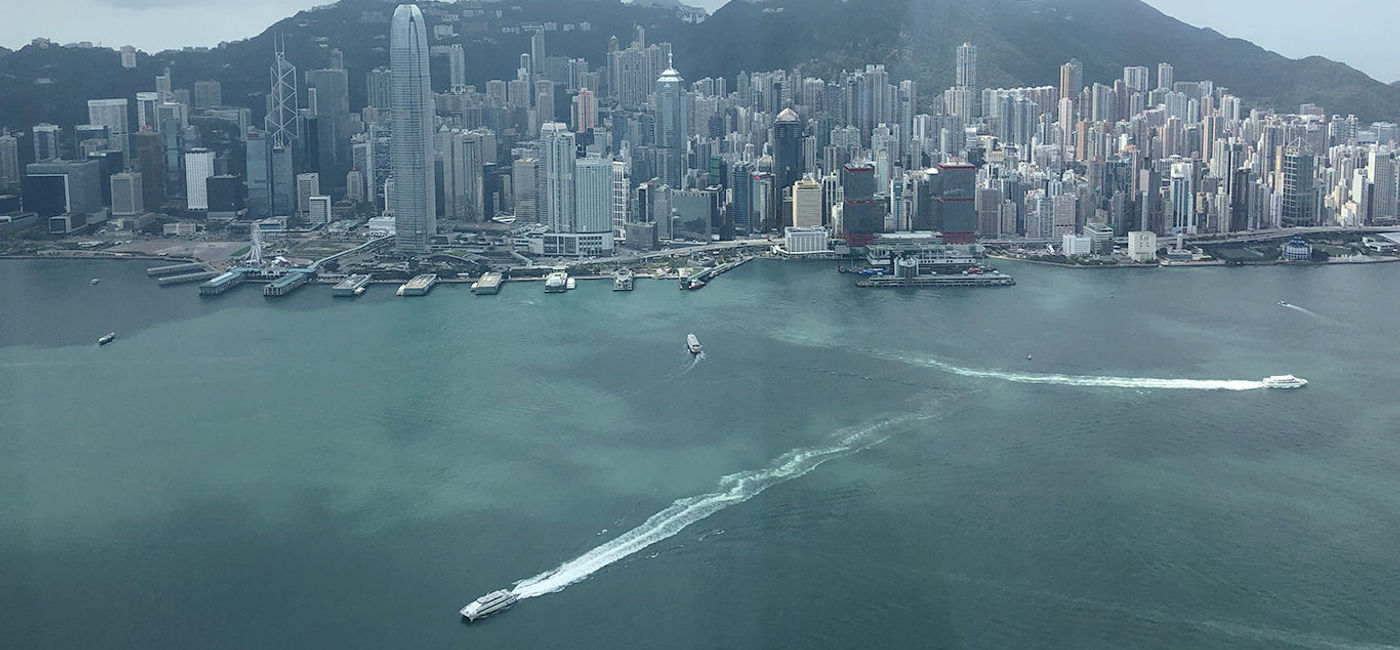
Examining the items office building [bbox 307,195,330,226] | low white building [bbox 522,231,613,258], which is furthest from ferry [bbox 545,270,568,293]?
office building [bbox 307,195,330,226]

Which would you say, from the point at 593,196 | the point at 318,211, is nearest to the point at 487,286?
the point at 593,196

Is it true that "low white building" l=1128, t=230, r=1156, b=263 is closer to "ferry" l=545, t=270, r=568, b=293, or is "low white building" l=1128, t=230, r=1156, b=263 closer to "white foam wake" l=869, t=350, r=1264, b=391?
"white foam wake" l=869, t=350, r=1264, b=391

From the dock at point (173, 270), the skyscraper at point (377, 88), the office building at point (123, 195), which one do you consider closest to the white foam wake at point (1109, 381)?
the dock at point (173, 270)

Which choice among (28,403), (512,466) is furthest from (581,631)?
(28,403)

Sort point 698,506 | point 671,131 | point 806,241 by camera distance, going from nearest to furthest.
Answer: point 698,506
point 806,241
point 671,131

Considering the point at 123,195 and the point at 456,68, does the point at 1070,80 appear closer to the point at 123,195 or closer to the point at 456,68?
the point at 456,68

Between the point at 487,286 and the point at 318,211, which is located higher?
the point at 318,211
